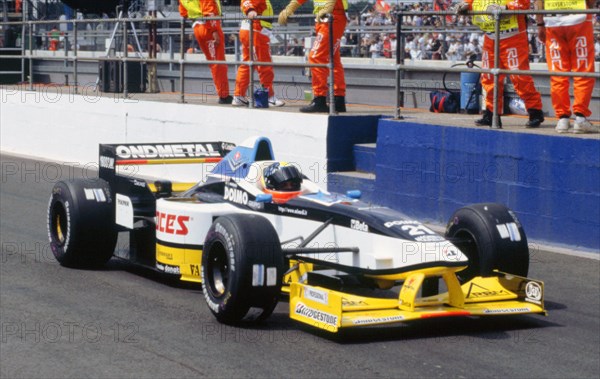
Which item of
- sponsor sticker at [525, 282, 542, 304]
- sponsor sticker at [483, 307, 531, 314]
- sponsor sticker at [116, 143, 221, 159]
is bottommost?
sponsor sticker at [483, 307, 531, 314]

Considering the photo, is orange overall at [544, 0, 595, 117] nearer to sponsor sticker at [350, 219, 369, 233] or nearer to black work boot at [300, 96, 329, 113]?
black work boot at [300, 96, 329, 113]

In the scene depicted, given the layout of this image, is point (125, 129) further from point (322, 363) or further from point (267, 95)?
point (322, 363)

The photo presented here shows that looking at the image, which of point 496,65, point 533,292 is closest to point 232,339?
point 533,292

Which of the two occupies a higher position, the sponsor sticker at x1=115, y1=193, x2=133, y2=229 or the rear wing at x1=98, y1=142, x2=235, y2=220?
the rear wing at x1=98, y1=142, x2=235, y2=220

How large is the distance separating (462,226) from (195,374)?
2.75 meters

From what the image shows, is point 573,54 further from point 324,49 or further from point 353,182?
point 324,49

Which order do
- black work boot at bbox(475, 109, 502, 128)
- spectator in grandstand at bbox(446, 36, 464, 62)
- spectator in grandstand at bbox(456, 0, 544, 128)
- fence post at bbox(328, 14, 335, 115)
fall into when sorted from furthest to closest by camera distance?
1. spectator in grandstand at bbox(446, 36, 464, 62)
2. fence post at bbox(328, 14, 335, 115)
3. black work boot at bbox(475, 109, 502, 128)
4. spectator in grandstand at bbox(456, 0, 544, 128)

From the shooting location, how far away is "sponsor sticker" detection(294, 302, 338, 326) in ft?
21.8

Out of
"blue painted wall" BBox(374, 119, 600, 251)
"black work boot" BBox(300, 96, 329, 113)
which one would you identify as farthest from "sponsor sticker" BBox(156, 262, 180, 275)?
"black work boot" BBox(300, 96, 329, 113)

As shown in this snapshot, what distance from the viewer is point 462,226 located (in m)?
7.96

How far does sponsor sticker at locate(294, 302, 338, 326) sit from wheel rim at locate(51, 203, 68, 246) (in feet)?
10.3

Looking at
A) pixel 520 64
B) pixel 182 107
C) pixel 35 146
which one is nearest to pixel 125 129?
pixel 182 107

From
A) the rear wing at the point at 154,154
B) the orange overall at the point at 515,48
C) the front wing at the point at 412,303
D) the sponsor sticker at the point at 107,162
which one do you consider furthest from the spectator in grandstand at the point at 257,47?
the front wing at the point at 412,303

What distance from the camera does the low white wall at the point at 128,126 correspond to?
13.2 meters
